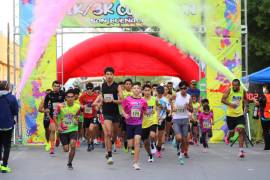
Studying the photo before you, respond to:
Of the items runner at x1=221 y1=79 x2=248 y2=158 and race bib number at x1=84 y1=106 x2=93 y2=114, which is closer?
runner at x1=221 y1=79 x2=248 y2=158

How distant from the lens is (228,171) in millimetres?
9891

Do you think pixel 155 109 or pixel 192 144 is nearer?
pixel 155 109

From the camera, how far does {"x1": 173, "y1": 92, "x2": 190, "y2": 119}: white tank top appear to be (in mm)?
11688

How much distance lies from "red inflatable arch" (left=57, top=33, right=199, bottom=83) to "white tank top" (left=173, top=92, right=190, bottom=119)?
9.48 meters

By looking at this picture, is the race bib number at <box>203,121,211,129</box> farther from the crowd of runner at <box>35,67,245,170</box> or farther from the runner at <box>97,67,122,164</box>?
the runner at <box>97,67,122,164</box>

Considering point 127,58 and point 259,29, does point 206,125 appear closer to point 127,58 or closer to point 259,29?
point 127,58

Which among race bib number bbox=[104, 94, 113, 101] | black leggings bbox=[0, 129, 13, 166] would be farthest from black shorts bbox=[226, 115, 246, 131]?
black leggings bbox=[0, 129, 13, 166]

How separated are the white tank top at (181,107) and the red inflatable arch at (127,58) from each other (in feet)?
31.1

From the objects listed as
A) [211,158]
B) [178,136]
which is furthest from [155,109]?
[211,158]

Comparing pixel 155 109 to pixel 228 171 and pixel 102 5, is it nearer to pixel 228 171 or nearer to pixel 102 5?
pixel 228 171

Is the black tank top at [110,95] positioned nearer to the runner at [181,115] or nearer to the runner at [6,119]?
the runner at [181,115]

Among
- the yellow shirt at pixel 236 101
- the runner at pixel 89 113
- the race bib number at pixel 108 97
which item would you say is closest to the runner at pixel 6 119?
the race bib number at pixel 108 97

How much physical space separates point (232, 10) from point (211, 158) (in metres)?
5.55

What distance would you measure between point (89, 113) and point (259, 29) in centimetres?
1636
